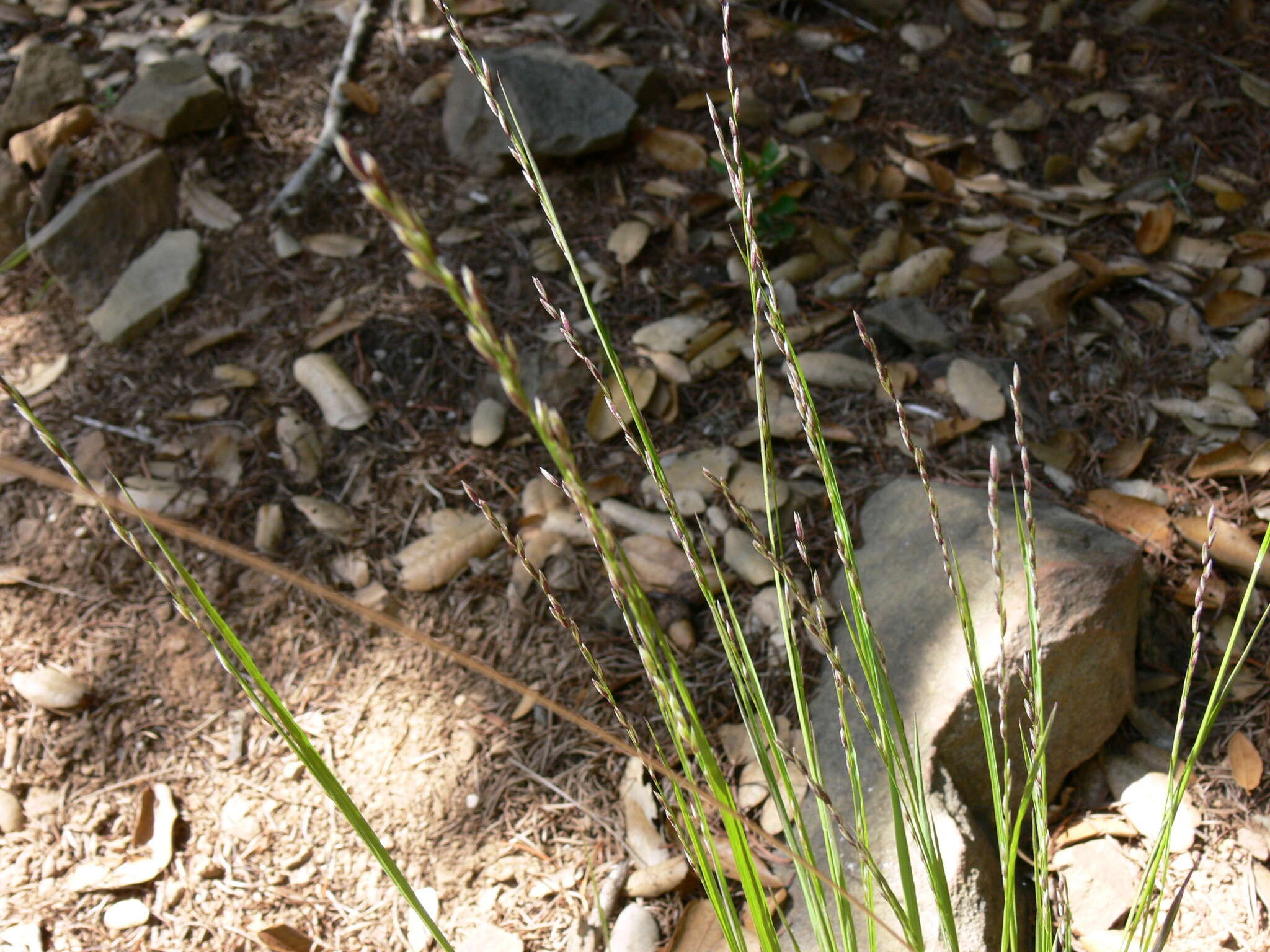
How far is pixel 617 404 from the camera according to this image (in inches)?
66.2

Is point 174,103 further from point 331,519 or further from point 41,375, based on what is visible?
point 331,519

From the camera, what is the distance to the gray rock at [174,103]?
2062 mm

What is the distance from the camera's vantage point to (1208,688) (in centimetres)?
129

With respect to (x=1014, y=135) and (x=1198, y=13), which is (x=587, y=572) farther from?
(x=1198, y=13)

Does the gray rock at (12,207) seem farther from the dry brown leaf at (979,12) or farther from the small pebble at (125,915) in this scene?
the dry brown leaf at (979,12)

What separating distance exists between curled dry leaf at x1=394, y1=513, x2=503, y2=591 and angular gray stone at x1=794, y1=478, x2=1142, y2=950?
0.60m

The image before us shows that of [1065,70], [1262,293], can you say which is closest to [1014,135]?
[1065,70]

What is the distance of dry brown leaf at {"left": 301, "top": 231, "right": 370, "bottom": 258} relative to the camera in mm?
1970

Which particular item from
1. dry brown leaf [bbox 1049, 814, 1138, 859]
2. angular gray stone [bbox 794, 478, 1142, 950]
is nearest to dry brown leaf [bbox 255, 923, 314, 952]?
angular gray stone [bbox 794, 478, 1142, 950]

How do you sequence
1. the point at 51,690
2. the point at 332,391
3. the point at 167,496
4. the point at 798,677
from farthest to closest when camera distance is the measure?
1. the point at 332,391
2. the point at 167,496
3. the point at 51,690
4. the point at 798,677

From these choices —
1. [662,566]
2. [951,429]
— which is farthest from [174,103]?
[951,429]

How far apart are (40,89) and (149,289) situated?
A: 25.6 inches

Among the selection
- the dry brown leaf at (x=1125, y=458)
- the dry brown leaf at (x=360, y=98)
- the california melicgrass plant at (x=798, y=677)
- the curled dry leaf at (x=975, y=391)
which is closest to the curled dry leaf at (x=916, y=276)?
the curled dry leaf at (x=975, y=391)

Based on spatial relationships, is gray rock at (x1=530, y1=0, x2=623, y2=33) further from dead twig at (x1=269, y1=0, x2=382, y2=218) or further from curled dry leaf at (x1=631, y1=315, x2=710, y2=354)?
curled dry leaf at (x1=631, y1=315, x2=710, y2=354)
